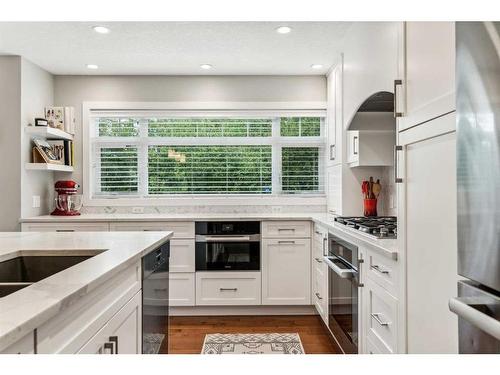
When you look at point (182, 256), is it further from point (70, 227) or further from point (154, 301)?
point (154, 301)

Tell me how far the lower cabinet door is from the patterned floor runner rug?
125cm

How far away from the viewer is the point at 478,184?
87 centimetres

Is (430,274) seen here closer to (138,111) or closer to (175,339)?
(175,339)

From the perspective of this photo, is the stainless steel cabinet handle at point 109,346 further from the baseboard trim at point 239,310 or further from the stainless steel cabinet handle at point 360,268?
the baseboard trim at point 239,310

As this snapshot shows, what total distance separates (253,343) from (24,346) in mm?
2393

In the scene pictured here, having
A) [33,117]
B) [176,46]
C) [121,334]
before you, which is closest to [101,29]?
[176,46]

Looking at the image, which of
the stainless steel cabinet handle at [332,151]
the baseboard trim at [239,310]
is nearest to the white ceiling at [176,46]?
the stainless steel cabinet handle at [332,151]

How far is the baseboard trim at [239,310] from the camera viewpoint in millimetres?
3600

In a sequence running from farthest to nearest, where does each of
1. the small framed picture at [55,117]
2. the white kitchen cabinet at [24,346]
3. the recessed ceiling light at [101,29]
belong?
the small framed picture at [55,117]
the recessed ceiling light at [101,29]
the white kitchen cabinet at [24,346]

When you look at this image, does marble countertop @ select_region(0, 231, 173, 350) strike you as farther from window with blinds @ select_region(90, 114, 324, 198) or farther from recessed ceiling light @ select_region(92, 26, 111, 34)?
window with blinds @ select_region(90, 114, 324, 198)

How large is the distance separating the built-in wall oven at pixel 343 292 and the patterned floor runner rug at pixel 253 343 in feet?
1.07

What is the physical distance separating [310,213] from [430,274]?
8.93 ft

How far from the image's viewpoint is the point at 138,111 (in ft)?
13.4
